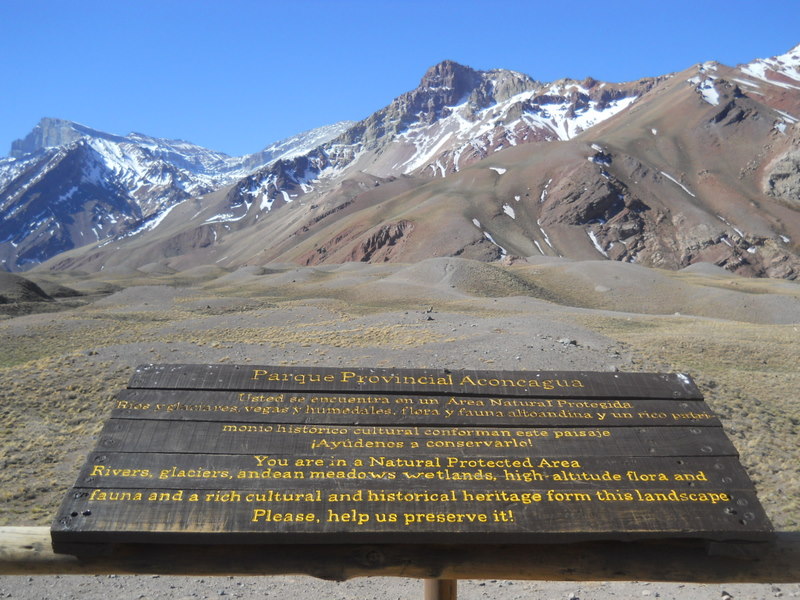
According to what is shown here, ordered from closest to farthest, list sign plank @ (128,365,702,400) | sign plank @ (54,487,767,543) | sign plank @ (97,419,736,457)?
sign plank @ (54,487,767,543), sign plank @ (97,419,736,457), sign plank @ (128,365,702,400)

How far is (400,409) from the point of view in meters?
5.83

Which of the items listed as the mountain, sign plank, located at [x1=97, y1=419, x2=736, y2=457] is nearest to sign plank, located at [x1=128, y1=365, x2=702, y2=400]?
sign plank, located at [x1=97, y1=419, x2=736, y2=457]

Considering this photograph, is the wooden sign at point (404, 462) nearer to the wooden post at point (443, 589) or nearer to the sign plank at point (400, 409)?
the sign plank at point (400, 409)

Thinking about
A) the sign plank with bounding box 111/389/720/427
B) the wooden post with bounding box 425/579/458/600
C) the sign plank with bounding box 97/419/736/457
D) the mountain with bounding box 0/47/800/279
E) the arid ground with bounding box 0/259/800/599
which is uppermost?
the mountain with bounding box 0/47/800/279

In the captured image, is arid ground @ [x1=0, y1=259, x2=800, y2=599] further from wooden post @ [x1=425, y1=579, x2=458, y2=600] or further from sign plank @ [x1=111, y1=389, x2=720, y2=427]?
sign plank @ [x1=111, y1=389, x2=720, y2=427]

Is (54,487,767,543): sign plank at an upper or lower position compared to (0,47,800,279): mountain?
lower

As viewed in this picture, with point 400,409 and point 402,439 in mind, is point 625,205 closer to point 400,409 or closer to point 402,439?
point 400,409

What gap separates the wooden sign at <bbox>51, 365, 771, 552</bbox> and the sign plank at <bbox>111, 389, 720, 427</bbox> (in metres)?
0.02

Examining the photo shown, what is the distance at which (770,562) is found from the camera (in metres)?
4.99

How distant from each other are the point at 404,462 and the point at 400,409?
707 mm

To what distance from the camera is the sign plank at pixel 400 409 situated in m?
5.66

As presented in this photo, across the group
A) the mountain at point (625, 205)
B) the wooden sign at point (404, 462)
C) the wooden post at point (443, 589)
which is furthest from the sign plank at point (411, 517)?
the mountain at point (625, 205)

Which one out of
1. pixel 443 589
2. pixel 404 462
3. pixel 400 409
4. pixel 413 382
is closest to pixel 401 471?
pixel 404 462

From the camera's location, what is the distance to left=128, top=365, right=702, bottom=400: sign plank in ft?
19.8
